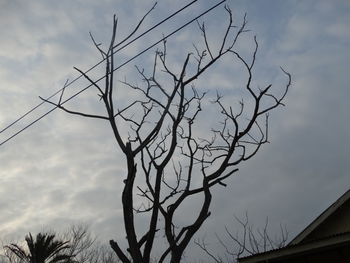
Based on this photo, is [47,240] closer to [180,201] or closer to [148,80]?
[148,80]

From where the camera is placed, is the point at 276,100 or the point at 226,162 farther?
the point at 276,100

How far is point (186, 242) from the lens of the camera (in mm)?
7066

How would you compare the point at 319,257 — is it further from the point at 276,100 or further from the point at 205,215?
the point at 205,215

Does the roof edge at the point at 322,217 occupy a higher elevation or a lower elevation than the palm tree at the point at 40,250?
lower

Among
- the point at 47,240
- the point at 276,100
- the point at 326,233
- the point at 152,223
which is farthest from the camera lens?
the point at 47,240

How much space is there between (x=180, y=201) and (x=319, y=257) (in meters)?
4.72

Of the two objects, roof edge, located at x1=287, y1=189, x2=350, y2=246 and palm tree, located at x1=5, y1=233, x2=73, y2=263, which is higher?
palm tree, located at x1=5, y1=233, x2=73, y2=263

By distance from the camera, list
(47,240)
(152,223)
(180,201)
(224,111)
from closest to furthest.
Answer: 1. (152,223)
2. (180,201)
3. (224,111)
4. (47,240)

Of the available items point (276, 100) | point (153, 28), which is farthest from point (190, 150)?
point (153, 28)

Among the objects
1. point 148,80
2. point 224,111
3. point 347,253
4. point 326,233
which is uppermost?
point 148,80

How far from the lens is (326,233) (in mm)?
11680

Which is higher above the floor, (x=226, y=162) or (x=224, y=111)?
(x=224, y=111)

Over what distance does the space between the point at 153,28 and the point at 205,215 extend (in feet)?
11.6

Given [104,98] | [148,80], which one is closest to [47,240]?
[148,80]
